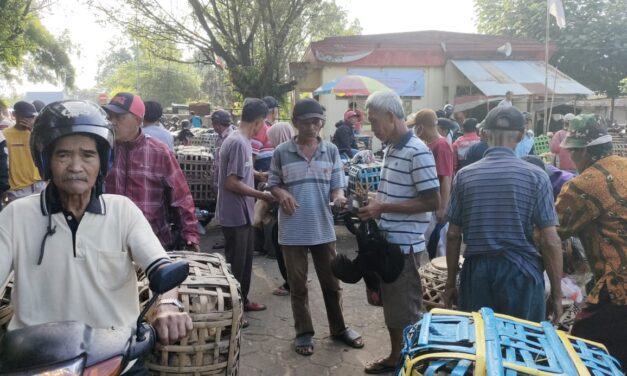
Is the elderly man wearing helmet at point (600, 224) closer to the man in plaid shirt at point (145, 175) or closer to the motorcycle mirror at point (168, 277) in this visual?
the motorcycle mirror at point (168, 277)

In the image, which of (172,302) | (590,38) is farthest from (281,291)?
(590,38)

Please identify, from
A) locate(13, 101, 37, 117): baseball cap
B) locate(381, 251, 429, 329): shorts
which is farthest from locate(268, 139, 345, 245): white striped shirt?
locate(13, 101, 37, 117): baseball cap

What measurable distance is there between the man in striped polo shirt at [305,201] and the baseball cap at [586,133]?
1.67m

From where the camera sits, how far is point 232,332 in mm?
2277

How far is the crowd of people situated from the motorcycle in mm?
212

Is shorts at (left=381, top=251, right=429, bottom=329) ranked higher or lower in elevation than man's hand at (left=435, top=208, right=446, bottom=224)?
lower

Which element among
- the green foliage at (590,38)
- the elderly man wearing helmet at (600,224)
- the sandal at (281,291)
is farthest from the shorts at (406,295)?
the green foliage at (590,38)

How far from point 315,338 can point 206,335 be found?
2.28 meters

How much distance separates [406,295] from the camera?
11.5 feet

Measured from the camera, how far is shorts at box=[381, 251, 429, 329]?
351 cm

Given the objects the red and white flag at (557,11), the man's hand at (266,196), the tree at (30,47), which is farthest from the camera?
the tree at (30,47)

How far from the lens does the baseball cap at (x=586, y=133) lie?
2820 mm

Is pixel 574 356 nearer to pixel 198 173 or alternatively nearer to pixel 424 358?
pixel 424 358

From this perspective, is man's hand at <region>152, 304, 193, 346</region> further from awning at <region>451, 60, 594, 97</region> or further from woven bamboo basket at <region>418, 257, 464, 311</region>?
awning at <region>451, 60, 594, 97</region>
